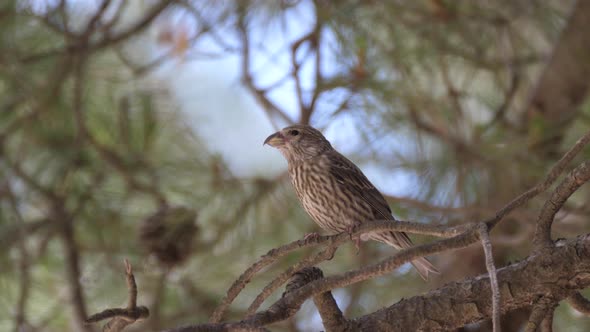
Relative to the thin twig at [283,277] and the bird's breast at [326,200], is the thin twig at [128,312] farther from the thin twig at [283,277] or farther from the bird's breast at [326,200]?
the bird's breast at [326,200]

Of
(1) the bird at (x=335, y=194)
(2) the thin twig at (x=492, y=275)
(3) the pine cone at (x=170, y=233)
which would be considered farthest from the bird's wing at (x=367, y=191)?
(2) the thin twig at (x=492, y=275)

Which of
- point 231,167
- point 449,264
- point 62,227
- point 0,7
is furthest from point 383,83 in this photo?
point 0,7

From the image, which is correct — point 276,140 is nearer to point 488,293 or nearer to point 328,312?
point 328,312

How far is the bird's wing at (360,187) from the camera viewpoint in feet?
11.4

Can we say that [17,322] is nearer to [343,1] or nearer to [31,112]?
[31,112]

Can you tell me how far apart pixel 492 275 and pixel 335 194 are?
183 centimetres

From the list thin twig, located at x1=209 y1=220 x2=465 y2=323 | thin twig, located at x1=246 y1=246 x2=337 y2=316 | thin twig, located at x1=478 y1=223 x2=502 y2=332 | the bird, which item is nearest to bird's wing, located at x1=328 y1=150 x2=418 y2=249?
the bird

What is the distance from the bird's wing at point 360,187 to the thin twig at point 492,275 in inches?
65.4

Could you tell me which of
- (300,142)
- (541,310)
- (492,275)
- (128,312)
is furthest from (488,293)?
(300,142)

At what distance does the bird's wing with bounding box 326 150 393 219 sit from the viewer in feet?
11.4

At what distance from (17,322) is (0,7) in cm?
171

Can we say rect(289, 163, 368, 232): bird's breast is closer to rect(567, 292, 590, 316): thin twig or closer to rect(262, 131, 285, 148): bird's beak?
rect(262, 131, 285, 148): bird's beak

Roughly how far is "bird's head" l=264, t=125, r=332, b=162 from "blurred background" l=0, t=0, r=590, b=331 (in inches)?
4.0

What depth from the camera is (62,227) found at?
13.5ft
